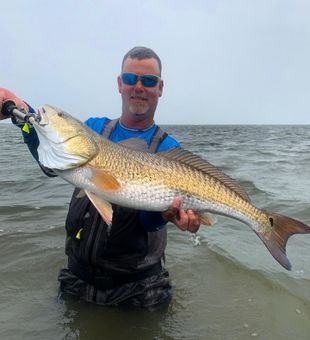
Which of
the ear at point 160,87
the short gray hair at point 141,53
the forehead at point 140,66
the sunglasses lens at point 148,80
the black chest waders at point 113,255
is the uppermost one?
the short gray hair at point 141,53

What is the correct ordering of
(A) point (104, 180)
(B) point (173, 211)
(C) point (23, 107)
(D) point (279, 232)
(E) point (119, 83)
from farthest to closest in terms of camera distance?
(E) point (119, 83)
(C) point (23, 107)
(D) point (279, 232)
(B) point (173, 211)
(A) point (104, 180)

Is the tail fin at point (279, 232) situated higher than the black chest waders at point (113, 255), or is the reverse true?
the tail fin at point (279, 232)

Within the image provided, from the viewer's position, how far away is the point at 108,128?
4625 mm

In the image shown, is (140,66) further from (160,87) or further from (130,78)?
(160,87)

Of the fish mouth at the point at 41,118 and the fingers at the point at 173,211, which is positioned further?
the fingers at the point at 173,211

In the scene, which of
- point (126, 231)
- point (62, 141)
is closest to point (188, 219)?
point (126, 231)

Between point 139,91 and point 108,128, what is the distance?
51cm

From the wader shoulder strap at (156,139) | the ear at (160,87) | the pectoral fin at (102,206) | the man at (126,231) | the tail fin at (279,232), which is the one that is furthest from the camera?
the ear at (160,87)

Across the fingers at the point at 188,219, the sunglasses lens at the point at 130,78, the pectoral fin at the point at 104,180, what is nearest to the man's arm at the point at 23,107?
the pectoral fin at the point at 104,180

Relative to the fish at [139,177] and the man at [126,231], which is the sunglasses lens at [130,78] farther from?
the fish at [139,177]

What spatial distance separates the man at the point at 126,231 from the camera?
14.3 feet

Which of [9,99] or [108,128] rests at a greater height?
[9,99]

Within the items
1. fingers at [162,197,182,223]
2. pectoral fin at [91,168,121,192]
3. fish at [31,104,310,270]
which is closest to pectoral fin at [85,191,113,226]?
fish at [31,104,310,270]

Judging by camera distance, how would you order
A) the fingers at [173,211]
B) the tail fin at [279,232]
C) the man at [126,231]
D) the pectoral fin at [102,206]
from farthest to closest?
1. the man at [126,231]
2. the tail fin at [279,232]
3. the fingers at [173,211]
4. the pectoral fin at [102,206]
